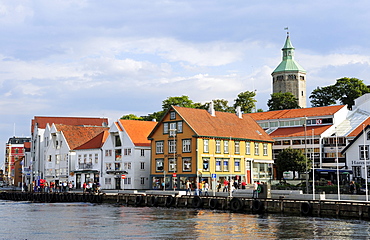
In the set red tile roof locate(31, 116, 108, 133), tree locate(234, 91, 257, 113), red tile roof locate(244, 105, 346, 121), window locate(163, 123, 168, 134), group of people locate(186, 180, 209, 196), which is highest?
tree locate(234, 91, 257, 113)

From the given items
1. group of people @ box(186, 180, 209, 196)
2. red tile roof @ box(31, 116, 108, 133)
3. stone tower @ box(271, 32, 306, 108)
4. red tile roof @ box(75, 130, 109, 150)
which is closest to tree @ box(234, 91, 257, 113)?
red tile roof @ box(31, 116, 108, 133)

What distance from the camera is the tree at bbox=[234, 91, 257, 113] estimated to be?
12588 cm

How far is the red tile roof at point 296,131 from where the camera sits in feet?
322

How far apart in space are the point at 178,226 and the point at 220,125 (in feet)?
140

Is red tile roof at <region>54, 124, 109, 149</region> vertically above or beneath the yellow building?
above

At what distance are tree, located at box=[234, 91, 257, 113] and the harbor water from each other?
77363 mm

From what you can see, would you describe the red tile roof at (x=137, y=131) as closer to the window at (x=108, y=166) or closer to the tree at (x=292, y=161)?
the window at (x=108, y=166)

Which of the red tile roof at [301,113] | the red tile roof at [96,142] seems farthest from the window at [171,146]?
the red tile roof at [301,113]

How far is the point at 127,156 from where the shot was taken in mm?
84750

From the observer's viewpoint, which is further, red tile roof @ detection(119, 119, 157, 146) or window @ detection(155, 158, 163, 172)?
red tile roof @ detection(119, 119, 157, 146)

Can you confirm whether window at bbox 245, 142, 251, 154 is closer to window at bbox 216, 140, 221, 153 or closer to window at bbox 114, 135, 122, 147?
window at bbox 216, 140, 221, 153

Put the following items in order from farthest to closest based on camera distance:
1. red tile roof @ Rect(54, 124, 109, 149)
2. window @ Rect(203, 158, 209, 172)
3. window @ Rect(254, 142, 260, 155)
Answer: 1. red tile roof @ Rect(54, 124, 109, 149)
2. window @ Rect(254, 142, 260, 155)
3. window @ Rect(203, 158, 209, 172)

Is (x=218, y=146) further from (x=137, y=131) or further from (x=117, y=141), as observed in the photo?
(x=117, y=141)

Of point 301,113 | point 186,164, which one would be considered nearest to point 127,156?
point 186,164
